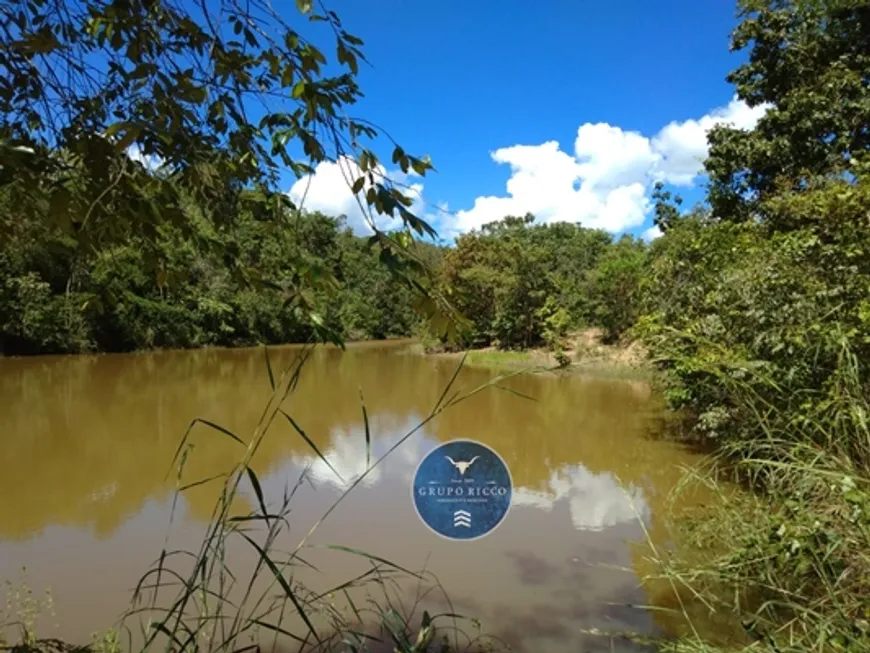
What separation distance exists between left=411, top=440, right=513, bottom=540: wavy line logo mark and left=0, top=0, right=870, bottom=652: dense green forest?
1036 mm

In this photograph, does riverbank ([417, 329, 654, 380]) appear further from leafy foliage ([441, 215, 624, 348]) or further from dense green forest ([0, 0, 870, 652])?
dense green forest ([0, 0, 870, 652])

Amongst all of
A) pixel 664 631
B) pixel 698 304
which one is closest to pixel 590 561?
pixel 664 631

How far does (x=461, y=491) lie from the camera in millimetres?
3580

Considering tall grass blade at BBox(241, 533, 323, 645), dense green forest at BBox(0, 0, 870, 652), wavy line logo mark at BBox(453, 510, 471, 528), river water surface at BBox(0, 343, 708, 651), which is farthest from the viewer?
wavy line logo mark at BBox(453, 510, 471, 528)

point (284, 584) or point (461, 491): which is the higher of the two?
point (284, 584)

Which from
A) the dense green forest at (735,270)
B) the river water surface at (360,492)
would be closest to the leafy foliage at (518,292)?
the river water surface at (360,492)

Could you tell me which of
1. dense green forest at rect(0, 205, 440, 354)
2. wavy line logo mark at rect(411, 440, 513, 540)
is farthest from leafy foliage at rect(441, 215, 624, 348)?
wavy line logo mark at rect(411, 440, 513, 540)

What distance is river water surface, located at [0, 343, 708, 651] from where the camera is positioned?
3.20 m

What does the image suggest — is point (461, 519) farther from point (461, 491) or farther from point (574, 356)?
point (574, 356)

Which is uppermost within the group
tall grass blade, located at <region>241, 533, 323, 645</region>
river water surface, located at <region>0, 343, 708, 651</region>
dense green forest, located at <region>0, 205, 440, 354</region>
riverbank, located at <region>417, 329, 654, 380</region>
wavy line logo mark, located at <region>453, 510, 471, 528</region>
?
dense green forest, located at <region>0, 205, 440, 354</region>

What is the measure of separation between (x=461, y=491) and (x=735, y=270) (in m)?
2.97

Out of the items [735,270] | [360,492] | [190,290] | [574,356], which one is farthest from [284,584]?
[574,356]

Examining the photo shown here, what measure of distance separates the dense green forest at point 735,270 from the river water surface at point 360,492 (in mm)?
434

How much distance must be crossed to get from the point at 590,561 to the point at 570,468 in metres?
2.49
